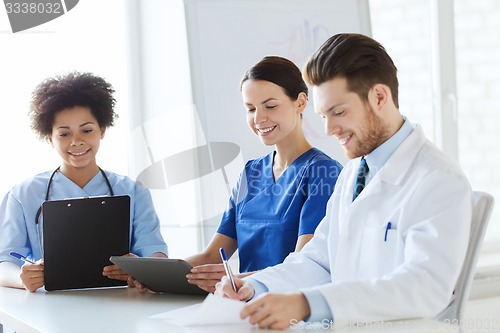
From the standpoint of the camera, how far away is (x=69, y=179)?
2.30 meters

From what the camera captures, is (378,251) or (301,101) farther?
(301,101)

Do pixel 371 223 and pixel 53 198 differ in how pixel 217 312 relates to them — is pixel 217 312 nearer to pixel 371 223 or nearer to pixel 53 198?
pixel 371 223

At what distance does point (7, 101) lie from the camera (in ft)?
8.87

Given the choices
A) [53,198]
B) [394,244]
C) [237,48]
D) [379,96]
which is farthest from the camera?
[237,48]

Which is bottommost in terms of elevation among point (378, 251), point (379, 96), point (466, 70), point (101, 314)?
point (101, 314)

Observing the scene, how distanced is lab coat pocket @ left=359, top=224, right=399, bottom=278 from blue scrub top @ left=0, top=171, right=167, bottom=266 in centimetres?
92

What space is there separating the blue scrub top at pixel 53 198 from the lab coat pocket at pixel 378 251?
0.92m

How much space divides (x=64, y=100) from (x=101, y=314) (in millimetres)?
886

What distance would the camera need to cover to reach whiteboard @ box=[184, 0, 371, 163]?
2.96m

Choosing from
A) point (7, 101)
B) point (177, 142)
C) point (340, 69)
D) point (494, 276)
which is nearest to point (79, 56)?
point (7, 101)

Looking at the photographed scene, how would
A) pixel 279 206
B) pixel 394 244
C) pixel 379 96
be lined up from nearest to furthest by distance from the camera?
pixel 394 244 → pixel 379 96 → pixel 279 206

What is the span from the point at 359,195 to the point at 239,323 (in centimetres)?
40

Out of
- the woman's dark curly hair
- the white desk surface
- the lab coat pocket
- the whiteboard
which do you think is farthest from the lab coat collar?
the whiteboard

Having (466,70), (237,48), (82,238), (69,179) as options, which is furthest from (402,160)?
(466,70)
